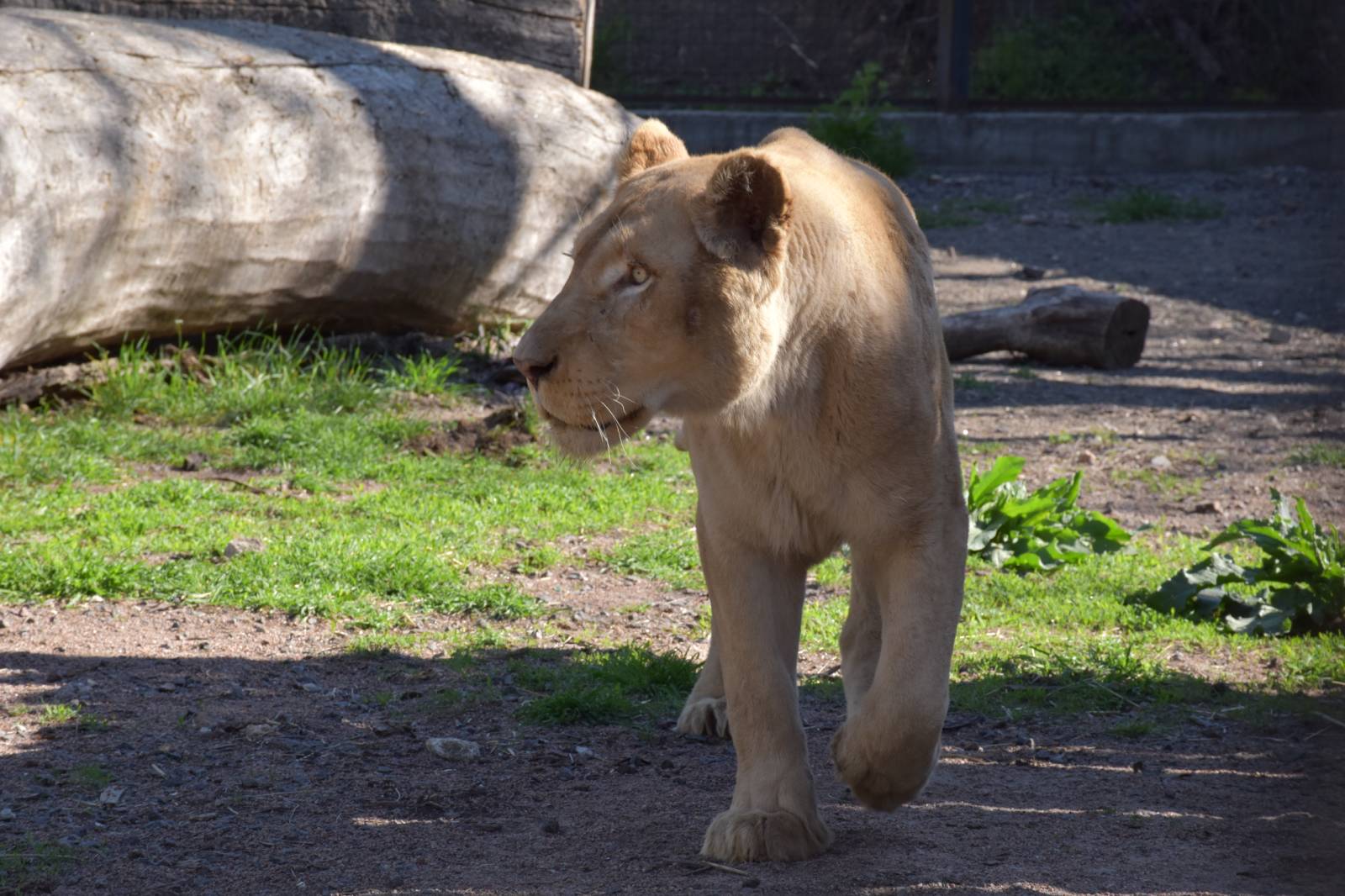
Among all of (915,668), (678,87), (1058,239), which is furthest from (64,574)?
(678,87)

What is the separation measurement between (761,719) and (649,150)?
1.45 meters

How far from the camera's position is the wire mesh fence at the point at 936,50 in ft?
55.8

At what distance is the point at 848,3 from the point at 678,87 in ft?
9.16

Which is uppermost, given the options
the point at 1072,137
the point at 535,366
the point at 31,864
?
the point at 535,366

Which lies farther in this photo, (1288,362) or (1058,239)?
(1058,239)

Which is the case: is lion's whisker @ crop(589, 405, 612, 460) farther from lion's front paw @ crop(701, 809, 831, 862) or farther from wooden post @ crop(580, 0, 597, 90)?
wooden post @ crop(580, 0, 597, 90)

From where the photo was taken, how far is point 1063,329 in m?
9.13

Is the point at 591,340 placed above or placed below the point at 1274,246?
above

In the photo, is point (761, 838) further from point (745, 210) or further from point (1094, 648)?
point (1094, 648)

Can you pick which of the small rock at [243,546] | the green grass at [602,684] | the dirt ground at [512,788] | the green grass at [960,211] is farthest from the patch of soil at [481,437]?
the green grass at [960,211]

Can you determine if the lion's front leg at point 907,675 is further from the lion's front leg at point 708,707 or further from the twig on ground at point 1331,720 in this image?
the twig on ground at point 1331,720

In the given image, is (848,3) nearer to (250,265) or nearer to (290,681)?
(250,265)

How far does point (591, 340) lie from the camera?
3180mm

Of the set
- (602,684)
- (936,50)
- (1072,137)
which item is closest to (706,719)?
(602,684)
